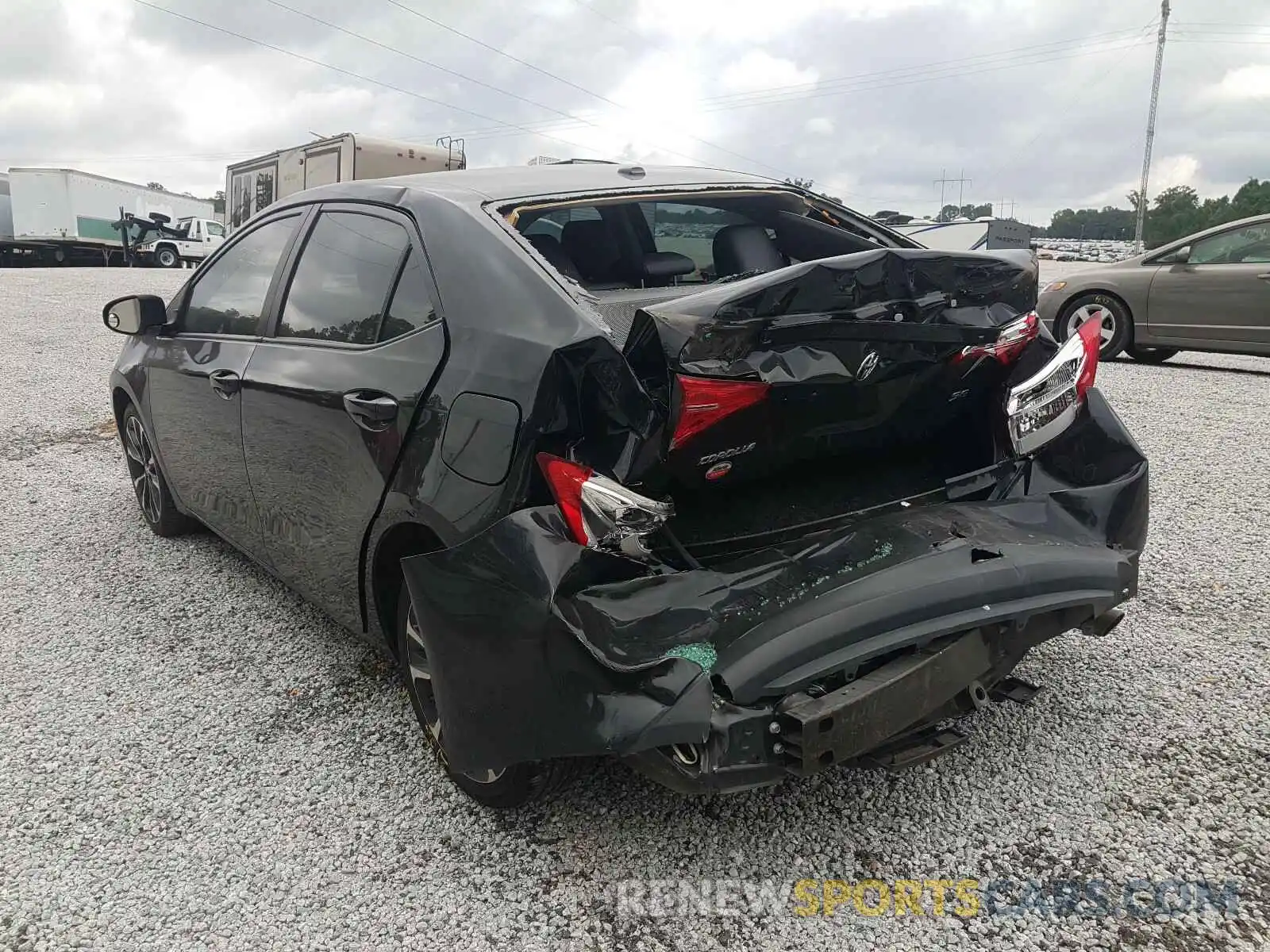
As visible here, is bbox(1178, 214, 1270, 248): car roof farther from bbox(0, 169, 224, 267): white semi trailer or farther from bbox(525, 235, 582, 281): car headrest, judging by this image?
bbox(0, 169, 224, 267): white semi trailer

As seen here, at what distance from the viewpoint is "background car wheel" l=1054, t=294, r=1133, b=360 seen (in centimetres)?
943

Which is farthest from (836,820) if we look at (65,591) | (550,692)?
(65,591)

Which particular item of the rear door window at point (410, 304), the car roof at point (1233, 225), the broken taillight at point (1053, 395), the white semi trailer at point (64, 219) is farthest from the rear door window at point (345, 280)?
the white semi trailer at point (64, 219)

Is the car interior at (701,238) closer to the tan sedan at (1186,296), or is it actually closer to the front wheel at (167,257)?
the tan sedan at (1186,296)

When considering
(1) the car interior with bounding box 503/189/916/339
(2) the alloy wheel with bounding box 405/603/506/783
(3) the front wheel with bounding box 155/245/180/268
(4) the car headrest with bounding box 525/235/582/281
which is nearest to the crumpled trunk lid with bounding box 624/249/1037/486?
(4) the car headrest with bounding box 525/235/582/281

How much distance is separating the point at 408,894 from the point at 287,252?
220cm

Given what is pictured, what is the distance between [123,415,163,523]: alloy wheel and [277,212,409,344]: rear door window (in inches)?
70.2

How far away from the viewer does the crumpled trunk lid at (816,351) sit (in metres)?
1.93

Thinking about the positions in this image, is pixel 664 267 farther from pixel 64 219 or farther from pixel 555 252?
pixel 64 219

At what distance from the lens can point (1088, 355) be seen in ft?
8.55

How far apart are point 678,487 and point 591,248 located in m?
1.58

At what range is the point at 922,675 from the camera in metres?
1.91

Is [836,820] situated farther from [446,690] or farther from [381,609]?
[381,609]

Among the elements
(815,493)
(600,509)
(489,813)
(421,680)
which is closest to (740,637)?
(600,509)
